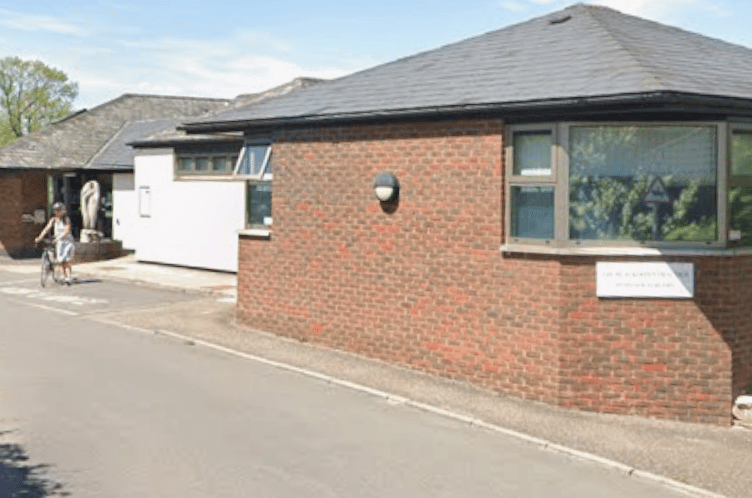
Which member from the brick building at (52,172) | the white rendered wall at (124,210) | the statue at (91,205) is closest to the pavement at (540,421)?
the white rendered wall at (124,210)

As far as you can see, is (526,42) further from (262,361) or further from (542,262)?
(262,361)

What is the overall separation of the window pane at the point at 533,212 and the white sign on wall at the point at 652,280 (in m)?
0.96

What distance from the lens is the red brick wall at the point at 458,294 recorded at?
10352mm

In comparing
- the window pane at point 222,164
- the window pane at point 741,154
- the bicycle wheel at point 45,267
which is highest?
the window pane at point 222,164

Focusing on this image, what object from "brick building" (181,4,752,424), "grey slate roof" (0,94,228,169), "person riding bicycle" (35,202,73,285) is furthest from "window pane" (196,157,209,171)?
"brick building" (181,4,752,424)

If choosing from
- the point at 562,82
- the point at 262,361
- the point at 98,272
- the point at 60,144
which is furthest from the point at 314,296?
the point at 60,144

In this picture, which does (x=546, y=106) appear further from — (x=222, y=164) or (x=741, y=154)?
(x=222, y=164)

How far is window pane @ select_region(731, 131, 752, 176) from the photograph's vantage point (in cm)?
1055

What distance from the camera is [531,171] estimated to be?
36.3 ft

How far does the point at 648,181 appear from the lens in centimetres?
1049

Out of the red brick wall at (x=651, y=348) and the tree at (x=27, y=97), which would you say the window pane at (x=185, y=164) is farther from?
the tree at (x=27, y=97)

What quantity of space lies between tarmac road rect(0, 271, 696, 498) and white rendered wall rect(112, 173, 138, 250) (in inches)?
597

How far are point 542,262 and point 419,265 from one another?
2.10 meters

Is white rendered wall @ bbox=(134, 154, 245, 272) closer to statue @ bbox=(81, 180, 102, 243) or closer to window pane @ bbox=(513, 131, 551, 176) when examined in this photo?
statue @ bbox=(81, 180, 102, 243)
